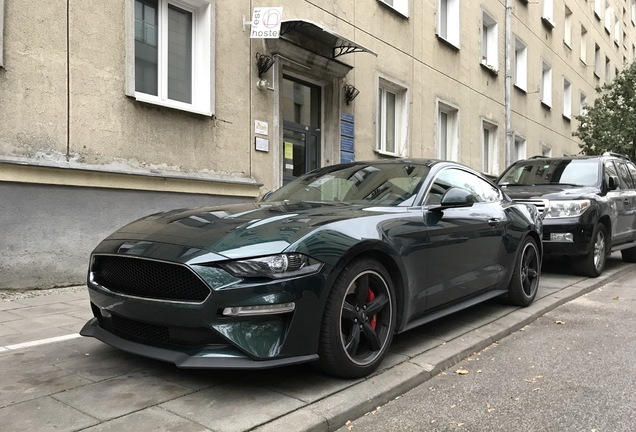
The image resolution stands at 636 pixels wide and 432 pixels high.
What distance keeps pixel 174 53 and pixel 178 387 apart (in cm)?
585

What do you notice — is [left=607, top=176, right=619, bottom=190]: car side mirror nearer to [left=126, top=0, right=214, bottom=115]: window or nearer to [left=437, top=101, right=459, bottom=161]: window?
[left=126, top=0, right=214, bottom=115]: window

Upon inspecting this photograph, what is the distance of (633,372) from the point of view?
12.0 ft

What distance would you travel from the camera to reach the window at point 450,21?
14.4 m

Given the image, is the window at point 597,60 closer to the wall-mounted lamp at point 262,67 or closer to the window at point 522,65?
the window at point 522,65

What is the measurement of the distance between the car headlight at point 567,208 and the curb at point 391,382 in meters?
2.29

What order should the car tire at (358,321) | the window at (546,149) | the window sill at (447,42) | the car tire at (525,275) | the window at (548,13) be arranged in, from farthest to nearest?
the window at (546,149), the window at (548,13), the window sill at (447,42), the car tire at (525,275), the car tire at (358,321)

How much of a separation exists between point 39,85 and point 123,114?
1.04m

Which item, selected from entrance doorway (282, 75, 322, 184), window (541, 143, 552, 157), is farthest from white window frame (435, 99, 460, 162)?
window (541, 143, 552, 157)

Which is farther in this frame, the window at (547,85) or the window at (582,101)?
the window at (582,101)

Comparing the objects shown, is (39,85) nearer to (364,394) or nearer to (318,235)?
(318,235)

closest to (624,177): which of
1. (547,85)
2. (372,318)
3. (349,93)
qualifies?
(349,93)

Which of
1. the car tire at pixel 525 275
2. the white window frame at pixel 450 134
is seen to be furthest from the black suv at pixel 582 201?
the white window frame at pixel 450 134

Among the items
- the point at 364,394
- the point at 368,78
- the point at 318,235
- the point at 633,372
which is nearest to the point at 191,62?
the point at 368,78

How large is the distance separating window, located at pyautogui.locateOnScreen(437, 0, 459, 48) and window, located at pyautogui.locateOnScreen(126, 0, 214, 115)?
8.43 meters
